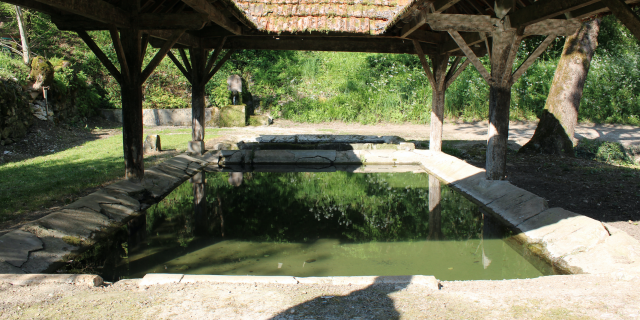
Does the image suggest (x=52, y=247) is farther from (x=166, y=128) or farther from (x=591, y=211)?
(x=166, y=128)

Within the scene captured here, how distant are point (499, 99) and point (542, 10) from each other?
1476mm

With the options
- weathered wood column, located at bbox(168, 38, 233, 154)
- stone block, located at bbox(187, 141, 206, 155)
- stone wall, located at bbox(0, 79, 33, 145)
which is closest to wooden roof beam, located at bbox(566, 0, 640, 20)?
weathered wood column, located at bbox(168, 38, 233, 154)

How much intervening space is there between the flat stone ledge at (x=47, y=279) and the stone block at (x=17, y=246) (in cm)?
44

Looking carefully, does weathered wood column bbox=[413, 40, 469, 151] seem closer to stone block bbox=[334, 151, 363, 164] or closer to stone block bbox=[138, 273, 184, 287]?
stone block bbox=[334, 151, 363, 164]

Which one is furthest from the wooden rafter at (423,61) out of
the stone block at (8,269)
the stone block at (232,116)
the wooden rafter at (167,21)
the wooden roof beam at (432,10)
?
the stone block at (232,116)

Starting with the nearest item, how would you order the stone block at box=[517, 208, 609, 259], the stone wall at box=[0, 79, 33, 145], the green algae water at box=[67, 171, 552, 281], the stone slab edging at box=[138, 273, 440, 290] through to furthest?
the stone slab edging at box=[138, 273, 440, 290] → the green algae water at box=[67, 171, 552, 281] → the stone block at box=[517, 208, 609, 259] → the stone wall at box=[0, 79, 33, 145]

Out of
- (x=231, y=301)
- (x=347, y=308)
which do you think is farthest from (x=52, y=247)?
(x=347, y=308)

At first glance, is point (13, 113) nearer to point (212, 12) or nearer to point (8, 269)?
point (212, 12)

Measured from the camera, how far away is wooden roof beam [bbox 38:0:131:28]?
4.32 metres

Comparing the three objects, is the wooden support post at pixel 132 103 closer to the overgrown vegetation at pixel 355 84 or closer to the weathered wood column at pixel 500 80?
the weathered wood column at pixel 500 80

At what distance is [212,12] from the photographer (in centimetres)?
595

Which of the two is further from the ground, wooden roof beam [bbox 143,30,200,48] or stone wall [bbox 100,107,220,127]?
wooden roof beam [bbox 143,30,200,48]

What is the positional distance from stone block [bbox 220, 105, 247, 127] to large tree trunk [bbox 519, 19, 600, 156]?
31.1 feet

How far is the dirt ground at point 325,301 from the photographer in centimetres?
275
